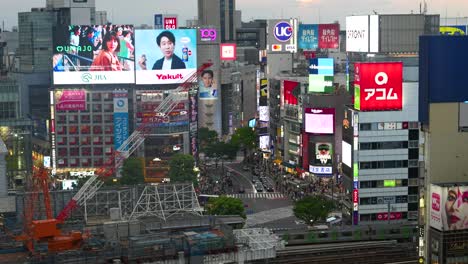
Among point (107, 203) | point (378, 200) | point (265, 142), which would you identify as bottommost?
point (378, 200)

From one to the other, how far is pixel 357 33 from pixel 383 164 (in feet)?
66.2

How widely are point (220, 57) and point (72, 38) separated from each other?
3027 centimetres

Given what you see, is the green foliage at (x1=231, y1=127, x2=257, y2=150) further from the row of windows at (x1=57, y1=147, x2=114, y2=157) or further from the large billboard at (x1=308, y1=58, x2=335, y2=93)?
the row of windows at (x1=57, y1=147, x2=114, y2=157)

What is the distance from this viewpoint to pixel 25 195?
49312 millimetres

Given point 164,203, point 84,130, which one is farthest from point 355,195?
point 84,130

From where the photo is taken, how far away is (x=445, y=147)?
40.2 metres

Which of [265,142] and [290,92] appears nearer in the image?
[290,92]

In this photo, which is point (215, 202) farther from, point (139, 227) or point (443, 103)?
point (443, 103)

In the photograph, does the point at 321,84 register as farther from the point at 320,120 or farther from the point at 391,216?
the point at 391,216

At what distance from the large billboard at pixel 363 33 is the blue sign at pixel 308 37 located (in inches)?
1493

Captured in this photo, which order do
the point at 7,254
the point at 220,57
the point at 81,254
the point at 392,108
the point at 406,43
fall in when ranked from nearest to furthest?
the point at 81,254
the point at 7,254
the point at 392,108
the point at 406,43
the point at 220,57

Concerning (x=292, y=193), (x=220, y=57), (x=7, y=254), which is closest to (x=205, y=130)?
(x=220, y=57)

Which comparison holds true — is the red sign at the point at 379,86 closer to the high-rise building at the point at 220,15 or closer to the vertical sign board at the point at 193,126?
the vertical sign board at the point at 193,126

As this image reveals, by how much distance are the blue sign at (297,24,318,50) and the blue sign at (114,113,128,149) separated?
133ft
